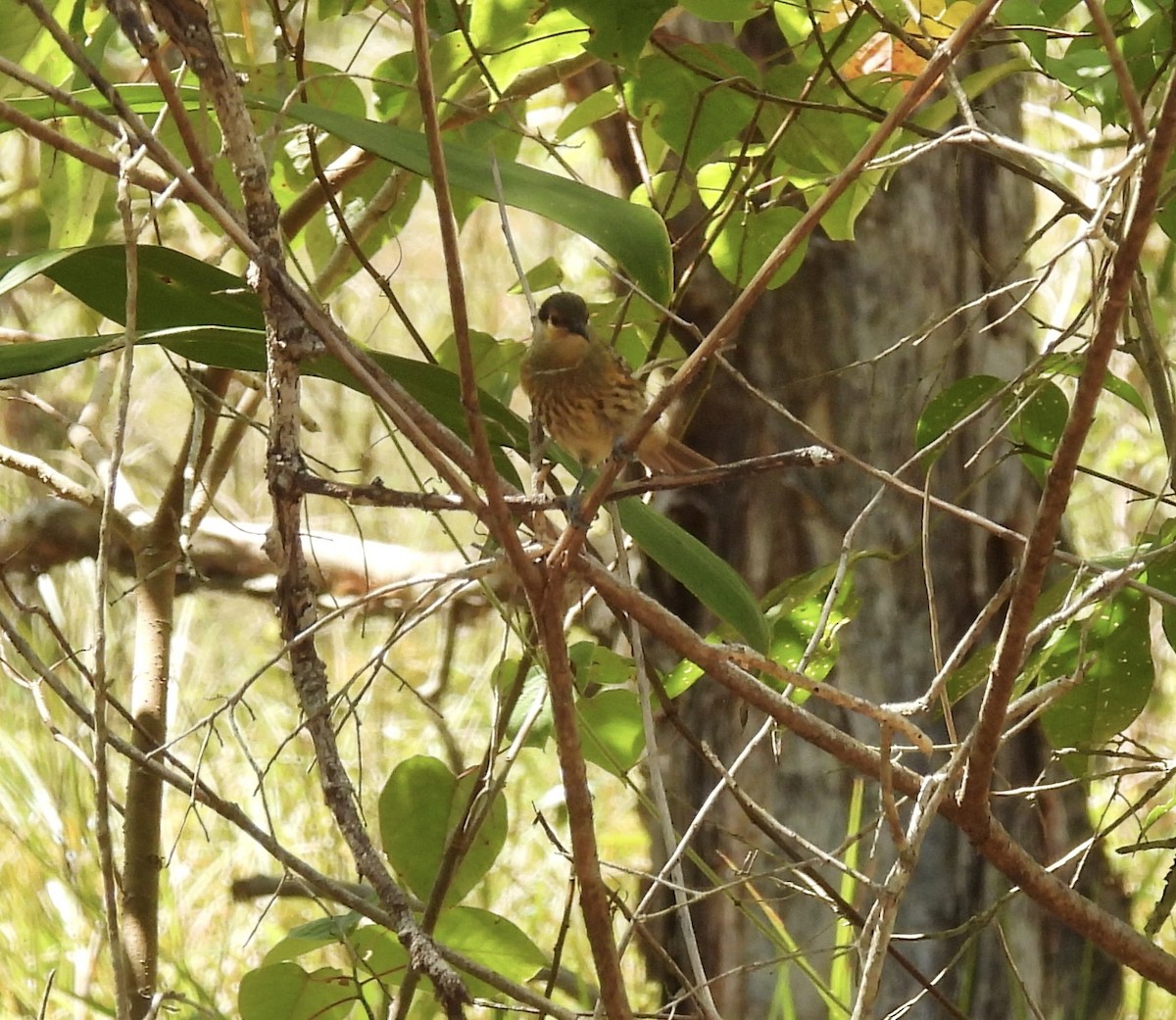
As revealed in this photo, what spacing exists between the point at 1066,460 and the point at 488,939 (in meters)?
1.00

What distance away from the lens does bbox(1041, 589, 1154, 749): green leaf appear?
1283 mm

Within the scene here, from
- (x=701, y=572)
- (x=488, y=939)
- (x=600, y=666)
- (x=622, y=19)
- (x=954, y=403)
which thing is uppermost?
(x=622, y=19)

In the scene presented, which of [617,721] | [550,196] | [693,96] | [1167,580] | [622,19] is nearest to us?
[550,196]

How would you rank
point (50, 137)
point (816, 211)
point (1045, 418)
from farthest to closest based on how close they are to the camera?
1. point (1045, 418)
2. point (50, 137)
3. point (816, 211)

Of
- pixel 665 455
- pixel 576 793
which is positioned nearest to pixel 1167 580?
pixel 576 793

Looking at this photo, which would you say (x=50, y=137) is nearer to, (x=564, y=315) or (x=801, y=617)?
(x=801, y=617)

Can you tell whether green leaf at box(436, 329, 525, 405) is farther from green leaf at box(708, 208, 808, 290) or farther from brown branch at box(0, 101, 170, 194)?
brown branch at box(0, 101, 170, 194)

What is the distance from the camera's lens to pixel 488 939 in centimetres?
153

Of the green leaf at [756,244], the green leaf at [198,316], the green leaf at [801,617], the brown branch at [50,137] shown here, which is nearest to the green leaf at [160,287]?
the green leaf at [198,316]

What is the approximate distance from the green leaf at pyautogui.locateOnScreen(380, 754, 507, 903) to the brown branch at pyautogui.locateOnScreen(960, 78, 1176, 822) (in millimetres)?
678

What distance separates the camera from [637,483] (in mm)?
869

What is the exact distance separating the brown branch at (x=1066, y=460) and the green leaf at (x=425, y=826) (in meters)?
0.68

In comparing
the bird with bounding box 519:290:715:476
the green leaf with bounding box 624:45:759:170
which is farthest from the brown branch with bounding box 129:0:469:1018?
the bird with bounding box 519:290:715:476

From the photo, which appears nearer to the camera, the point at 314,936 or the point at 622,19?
A: the point at 622,19
